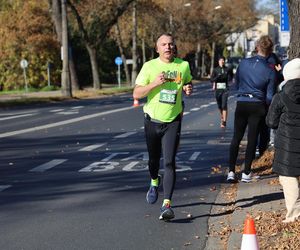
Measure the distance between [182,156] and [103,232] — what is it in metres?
5.79

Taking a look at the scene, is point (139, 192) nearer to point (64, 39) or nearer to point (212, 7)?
point (64, 39)

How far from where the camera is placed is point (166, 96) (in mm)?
6727

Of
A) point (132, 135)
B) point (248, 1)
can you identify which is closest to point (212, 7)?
point (248, 1)

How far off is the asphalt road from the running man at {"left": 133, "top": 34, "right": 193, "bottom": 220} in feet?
2.01

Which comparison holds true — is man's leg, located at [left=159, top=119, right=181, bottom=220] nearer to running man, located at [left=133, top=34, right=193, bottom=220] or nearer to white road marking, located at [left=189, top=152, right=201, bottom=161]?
running man, located at [left=133, top=34, right=193, bottom=220]

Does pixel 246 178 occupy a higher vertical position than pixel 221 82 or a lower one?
lower

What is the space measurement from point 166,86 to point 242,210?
157 cm

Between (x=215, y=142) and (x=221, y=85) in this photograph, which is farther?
(x=221, y=85)

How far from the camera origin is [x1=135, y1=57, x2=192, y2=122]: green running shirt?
673 centimetres

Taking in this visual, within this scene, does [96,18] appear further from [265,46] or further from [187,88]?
[187,88]

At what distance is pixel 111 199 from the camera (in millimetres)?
8016

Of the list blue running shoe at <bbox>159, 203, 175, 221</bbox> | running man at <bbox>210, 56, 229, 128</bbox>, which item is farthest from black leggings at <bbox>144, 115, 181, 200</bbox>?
running man at <bbox>210, 56, 229, 128</bbox>

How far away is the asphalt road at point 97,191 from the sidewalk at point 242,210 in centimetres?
16

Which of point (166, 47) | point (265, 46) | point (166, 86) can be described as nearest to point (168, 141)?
point (166, 86)
